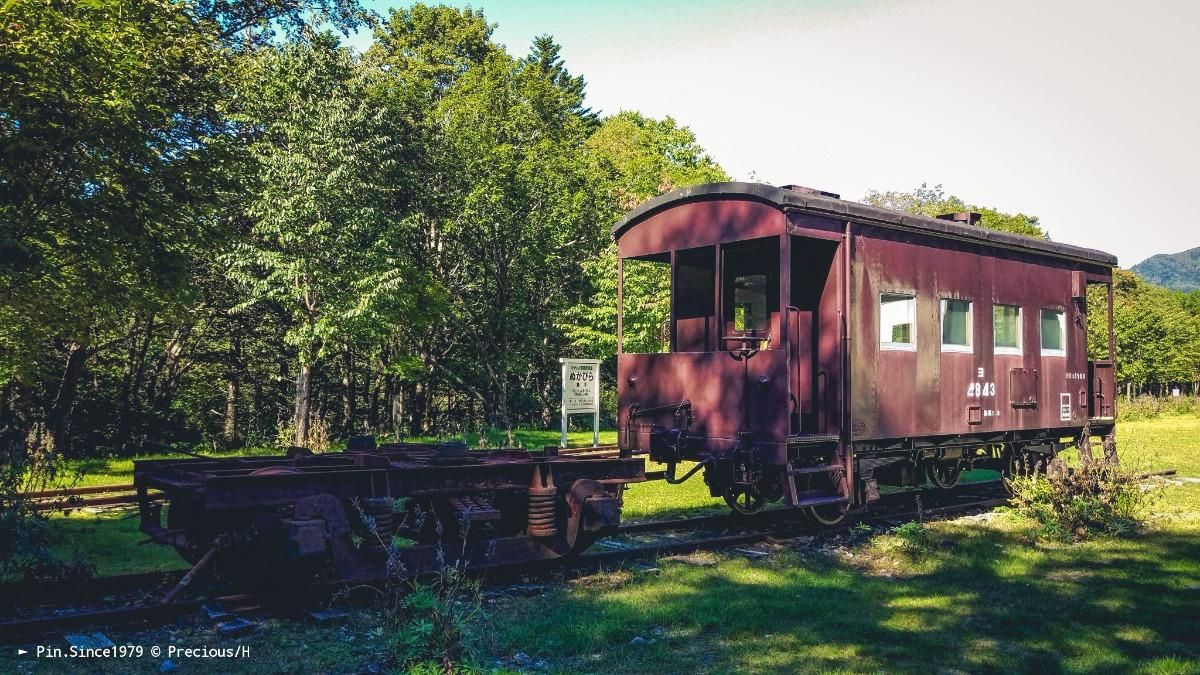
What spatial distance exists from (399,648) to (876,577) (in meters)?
4.96

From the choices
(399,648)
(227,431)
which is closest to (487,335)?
(227,431)

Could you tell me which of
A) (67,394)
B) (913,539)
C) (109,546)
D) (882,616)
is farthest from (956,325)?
(67,394)

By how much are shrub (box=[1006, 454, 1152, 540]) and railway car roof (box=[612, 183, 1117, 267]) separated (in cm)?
329

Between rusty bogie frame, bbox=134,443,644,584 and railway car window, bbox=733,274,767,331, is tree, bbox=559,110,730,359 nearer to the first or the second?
railway car window, bbox=733,274,767,331

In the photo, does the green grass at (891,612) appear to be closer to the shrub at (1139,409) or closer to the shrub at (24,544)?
the shrub at (24,544)

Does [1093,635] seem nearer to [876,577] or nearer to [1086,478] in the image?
[876,577]

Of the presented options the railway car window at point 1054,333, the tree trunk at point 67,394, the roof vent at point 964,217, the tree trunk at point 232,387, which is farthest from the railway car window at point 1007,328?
the tree trunk at point 232,387

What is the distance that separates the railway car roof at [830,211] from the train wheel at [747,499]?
3324 mm

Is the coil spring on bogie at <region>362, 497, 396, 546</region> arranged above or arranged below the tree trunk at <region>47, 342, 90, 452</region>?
below

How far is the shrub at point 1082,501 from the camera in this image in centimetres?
1004

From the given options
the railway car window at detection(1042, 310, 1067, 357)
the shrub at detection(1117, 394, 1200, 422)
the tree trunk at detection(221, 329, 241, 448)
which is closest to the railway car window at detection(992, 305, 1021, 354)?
the railway car window at detection(1042, 310, 1067, 357)

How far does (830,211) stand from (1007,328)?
4.32 m

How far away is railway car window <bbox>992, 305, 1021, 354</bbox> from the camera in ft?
39.3

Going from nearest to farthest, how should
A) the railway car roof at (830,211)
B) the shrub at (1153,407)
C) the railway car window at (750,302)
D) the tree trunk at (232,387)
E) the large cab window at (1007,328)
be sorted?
the railway car roof at (830,211) < the railway car window at (750,302) < the large cab window at (1007,328) < the tree trunk at (232,387) < the shrub at (1153,407)
